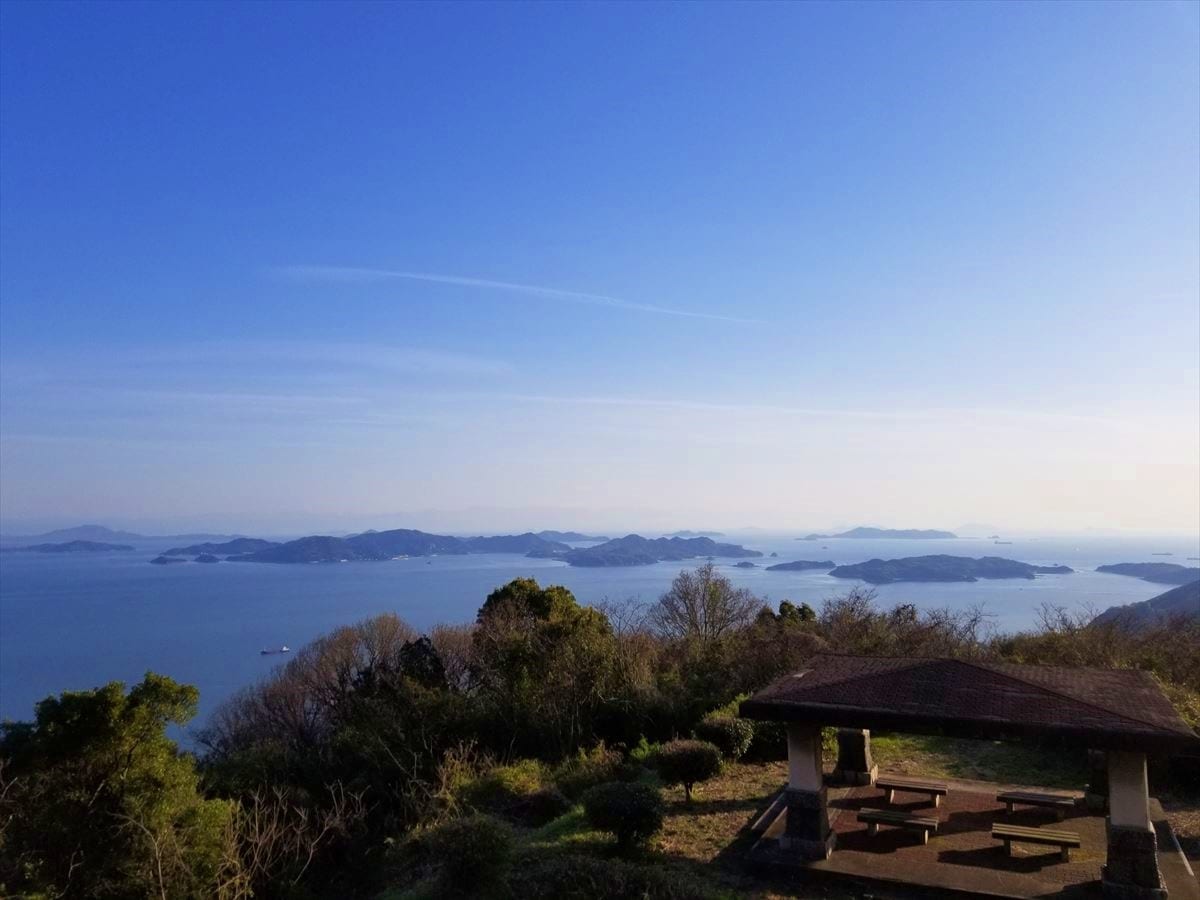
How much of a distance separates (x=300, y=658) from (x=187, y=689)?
29.7 meters

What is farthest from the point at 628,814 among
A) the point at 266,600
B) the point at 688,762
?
the point at 266,600

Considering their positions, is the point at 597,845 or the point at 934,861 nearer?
the point at 934,861

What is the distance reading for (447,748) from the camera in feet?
50.1

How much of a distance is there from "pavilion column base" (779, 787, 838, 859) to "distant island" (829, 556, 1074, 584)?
4839 cm

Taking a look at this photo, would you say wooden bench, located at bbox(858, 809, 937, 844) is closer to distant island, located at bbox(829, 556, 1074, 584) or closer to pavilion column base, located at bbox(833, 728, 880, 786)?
pavilion column base, located at bbox(833, 728, 880, 786)

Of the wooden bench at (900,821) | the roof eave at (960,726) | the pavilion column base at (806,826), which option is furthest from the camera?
the wooden bench at (900,821)

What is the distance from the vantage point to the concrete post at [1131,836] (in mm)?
6426

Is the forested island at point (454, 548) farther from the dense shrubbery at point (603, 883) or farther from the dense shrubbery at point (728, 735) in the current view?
the dense shrubbery at point (603, 883)

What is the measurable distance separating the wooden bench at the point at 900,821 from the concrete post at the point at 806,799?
2.22 feet

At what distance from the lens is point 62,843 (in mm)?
9516

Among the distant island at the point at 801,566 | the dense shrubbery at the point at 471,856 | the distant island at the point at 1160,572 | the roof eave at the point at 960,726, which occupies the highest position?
the roof eave at the point at 960,726

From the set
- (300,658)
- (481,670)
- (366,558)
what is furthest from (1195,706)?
(366,558)

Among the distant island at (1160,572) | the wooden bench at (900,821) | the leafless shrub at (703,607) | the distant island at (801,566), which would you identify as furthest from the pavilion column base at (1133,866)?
the distant island at (801,566)

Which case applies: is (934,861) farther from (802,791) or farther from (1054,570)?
(1054,570)
